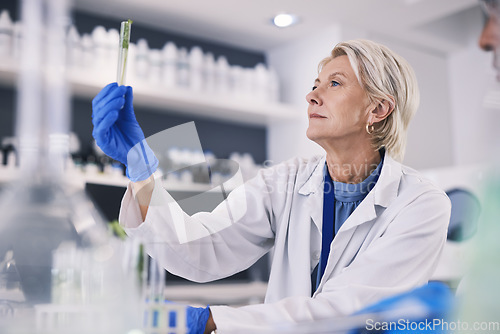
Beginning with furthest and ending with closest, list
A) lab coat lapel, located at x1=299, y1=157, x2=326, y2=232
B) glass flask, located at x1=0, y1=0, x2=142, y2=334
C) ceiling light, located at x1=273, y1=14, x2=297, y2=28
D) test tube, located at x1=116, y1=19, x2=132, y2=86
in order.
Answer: ceiling light, located at x1=273, y1=14, x2=297, y2=28 < lab coat lapel, located at x1=299, y1=157, x2=326, y2=232 < test tube, located at x1=116, y1=19, x2=132, y2=86 < glass flask, located at x1=0, y1=0, x2=142, y2=334

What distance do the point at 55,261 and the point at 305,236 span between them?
2.88ft

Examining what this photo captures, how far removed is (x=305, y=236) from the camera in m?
1.23

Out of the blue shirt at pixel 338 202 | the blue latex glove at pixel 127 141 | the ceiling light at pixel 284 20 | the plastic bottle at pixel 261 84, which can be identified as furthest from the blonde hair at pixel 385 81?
the plastic bottle at pixel 261 84

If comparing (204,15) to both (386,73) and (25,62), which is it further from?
(386,73)

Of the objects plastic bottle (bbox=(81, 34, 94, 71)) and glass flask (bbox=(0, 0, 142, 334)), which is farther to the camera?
plastic bottle (bbox=(81, 34, 94, 71))

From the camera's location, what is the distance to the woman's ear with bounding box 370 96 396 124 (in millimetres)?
1353

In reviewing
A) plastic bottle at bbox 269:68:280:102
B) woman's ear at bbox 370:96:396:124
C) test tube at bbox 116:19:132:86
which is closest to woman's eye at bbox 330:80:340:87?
woman's ear at bbox 370:96:396:124

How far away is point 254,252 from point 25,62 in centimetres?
176

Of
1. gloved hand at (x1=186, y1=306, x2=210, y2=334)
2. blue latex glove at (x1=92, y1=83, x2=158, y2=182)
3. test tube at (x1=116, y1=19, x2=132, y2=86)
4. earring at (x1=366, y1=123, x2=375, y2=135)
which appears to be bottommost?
gloved hand at (x1=186, y1=306, x2=210, y2=334)

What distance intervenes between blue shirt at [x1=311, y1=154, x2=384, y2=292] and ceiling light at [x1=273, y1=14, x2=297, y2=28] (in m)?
1.94

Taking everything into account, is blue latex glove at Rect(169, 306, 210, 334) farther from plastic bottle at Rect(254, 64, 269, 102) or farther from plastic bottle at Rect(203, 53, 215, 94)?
plastic bottle at Rect(254, 64, 269, 102)

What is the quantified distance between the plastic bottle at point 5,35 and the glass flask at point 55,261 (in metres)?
2.23

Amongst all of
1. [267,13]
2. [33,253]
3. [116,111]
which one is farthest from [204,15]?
[33,253]

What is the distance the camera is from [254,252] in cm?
130
